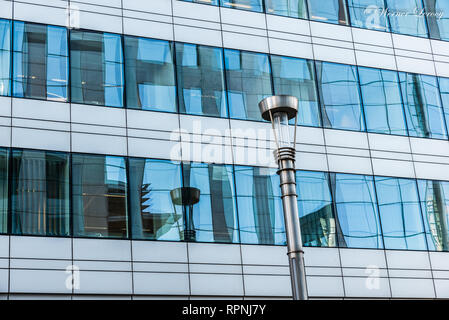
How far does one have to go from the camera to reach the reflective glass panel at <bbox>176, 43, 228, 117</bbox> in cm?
2072

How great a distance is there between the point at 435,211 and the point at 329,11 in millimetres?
7846

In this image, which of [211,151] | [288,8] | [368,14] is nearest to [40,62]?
[211,151]

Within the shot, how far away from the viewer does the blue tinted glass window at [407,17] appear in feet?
80.9

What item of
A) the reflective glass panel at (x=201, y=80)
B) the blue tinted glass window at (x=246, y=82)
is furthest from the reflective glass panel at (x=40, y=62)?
the blue tinted glass window at (x=246, y=82)

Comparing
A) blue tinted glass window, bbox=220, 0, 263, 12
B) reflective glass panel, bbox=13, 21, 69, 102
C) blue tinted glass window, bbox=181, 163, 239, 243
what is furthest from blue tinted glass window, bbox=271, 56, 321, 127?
reflective glass panel, bbox=13, 21, 69, 102

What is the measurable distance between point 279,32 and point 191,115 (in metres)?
4.68

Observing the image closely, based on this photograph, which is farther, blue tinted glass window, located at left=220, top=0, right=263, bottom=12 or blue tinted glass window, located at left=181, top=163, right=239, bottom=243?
blue tinted glass window, located at left=220, top=0, right=263, bottom=12

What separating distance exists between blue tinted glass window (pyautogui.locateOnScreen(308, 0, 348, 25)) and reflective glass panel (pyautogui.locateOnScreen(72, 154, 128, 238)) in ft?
29.7

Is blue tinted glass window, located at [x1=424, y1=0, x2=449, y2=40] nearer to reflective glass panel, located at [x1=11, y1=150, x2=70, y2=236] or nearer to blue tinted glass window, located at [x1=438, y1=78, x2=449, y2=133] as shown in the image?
blue tinted glass window, located at [x1=438, y1=78, x2=449, y2=133]

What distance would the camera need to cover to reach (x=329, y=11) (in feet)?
77.8

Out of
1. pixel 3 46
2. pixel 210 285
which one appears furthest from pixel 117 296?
pixel 3 46

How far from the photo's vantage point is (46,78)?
19.2m

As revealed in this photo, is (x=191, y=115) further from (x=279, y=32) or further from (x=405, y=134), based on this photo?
(x=405, y=134)

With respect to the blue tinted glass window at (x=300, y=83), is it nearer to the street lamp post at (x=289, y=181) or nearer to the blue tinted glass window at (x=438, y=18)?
the blue tinted glass window at (x=438, y=18)
